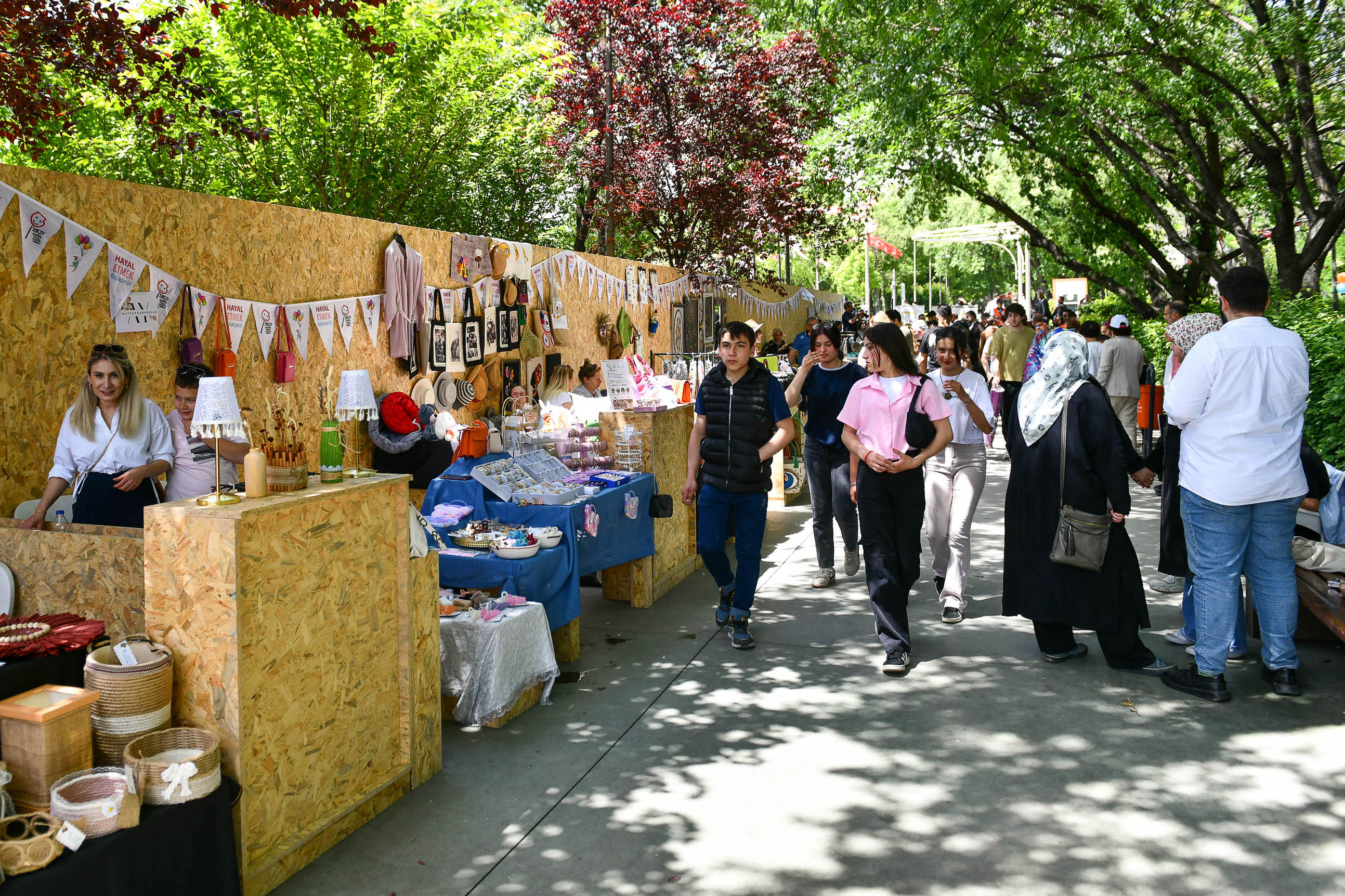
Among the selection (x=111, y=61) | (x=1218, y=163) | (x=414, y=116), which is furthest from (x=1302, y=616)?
(x=414, y=116)

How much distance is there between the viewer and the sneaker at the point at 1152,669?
5414mm

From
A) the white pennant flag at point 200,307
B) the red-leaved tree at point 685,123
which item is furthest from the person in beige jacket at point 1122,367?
the white pennant flag at point 200,307

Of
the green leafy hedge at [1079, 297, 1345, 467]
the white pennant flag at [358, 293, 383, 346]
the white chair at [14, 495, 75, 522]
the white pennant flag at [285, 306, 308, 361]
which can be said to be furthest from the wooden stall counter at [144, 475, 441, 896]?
the green leafy hedge at [1079, 297, 1345, 467]

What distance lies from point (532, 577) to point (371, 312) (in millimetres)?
2913

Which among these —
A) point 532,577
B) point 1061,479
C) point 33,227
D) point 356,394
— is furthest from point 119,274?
point 1061,479

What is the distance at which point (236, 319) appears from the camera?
603 cm

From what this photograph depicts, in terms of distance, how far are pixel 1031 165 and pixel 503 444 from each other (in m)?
13.9

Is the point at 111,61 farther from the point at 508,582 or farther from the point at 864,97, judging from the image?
the point at 864,97

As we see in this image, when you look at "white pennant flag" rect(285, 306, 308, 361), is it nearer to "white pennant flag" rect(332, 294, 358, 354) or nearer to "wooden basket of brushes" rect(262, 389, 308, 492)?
"white pennant flag" rect(332, 294, 358, 354)

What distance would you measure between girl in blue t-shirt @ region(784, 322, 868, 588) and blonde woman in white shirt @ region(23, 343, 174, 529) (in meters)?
3.92

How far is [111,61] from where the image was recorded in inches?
273

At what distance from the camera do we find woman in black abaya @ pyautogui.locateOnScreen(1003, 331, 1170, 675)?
5207 mm

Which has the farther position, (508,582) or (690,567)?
(690,567)

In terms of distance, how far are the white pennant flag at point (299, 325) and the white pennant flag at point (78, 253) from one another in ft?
4.50
